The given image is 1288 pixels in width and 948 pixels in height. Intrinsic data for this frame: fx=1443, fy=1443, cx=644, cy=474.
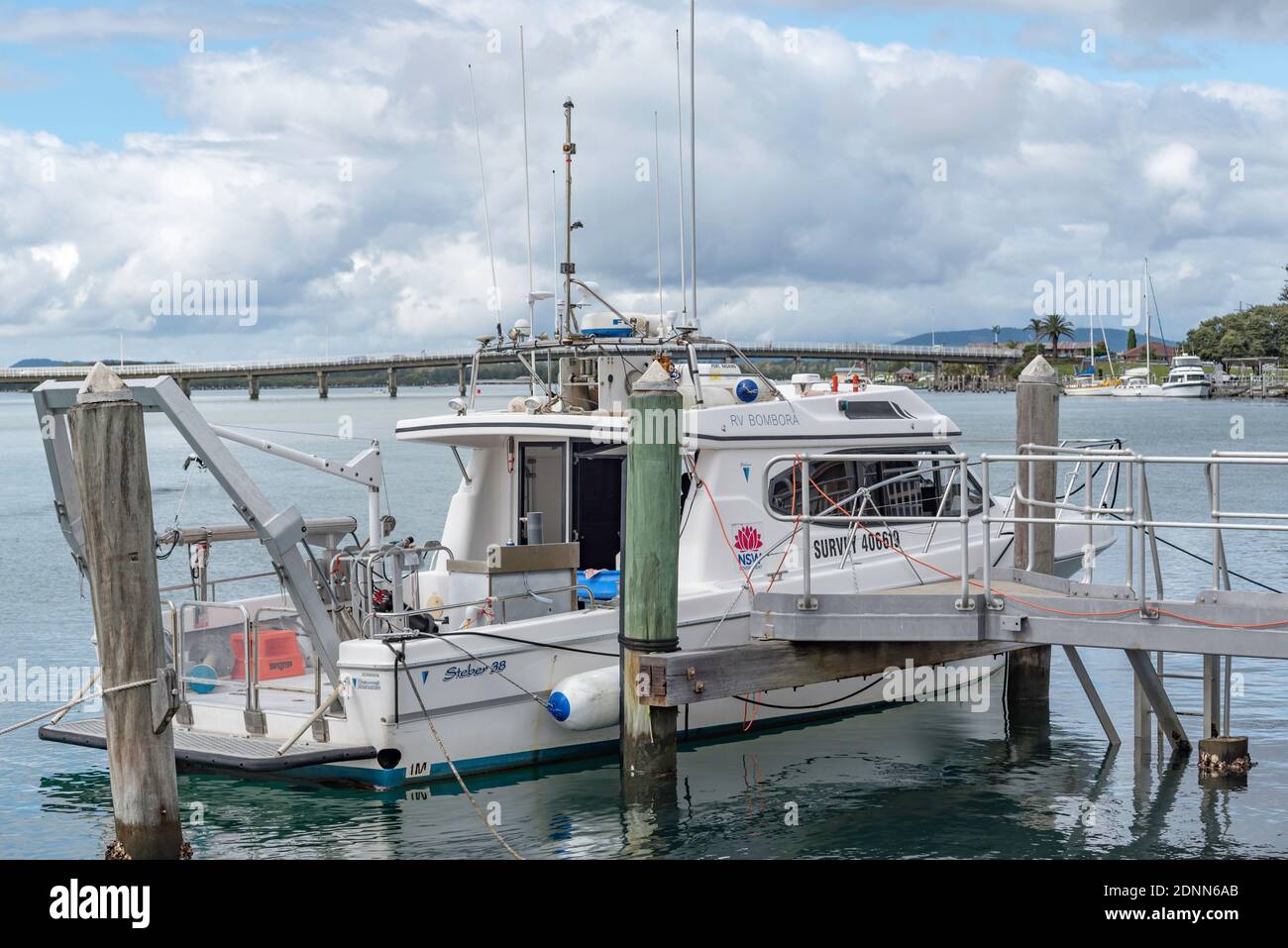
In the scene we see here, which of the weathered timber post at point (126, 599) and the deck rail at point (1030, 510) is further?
the deck rail at point (1030, 510)

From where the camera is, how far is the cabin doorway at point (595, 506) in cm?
1263

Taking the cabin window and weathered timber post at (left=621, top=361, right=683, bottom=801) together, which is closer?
weathered timber post at (left=621, top=361, right=683, bottom=801)

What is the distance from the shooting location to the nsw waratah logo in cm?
1185

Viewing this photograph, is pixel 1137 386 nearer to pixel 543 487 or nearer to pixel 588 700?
pixel 543 487

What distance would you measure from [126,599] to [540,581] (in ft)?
13.6

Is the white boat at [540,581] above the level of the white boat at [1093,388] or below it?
below

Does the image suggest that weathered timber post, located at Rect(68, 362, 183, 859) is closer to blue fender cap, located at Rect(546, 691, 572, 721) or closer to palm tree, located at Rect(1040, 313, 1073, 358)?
blue fender cap, located at Rect(546, 691, 572, 721)

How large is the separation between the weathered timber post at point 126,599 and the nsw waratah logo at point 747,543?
5.22m

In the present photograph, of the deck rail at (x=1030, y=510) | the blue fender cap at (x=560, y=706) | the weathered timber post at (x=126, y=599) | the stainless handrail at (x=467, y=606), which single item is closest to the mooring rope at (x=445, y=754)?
the stainless handrail at (x=467, y=606)

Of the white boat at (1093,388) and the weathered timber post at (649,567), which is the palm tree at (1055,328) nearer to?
the white boat at (1093,388)

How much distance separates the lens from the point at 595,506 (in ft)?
42.0

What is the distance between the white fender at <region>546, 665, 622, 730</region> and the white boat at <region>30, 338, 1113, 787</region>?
16mm

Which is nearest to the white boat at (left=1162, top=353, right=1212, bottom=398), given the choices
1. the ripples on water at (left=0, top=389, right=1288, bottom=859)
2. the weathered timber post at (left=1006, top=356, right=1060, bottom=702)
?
the ripples on water at (left=0, top=389, right=1288, bottom=859)
